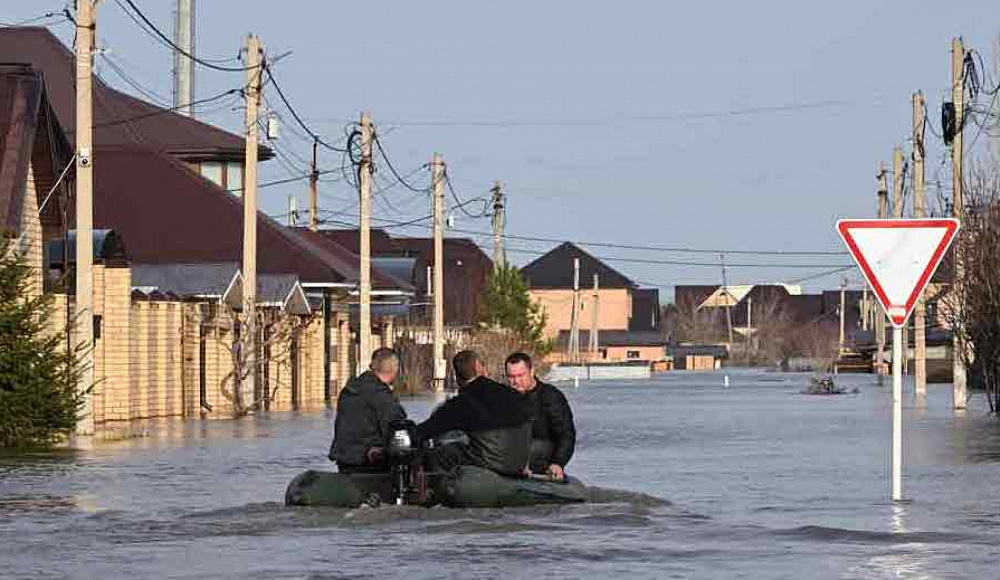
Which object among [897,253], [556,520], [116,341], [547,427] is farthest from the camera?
[116,341]

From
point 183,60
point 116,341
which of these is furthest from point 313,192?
point 116,341

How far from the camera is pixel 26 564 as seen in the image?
16406mm

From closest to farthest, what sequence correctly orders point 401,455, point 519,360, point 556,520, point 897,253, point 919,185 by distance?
point 897,253 < point 556,520 < point 401,455 < point 519,360 < point 919,185

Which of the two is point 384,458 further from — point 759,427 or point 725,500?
point 759,427

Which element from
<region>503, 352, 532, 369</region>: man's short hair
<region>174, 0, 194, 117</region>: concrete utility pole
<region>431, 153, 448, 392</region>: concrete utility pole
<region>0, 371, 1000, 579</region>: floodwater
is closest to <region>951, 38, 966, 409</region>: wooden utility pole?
<region>0, 371, 1000, 579</region>: floodwater

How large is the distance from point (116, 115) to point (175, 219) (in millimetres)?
10113

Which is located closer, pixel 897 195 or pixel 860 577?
pixel 860 577

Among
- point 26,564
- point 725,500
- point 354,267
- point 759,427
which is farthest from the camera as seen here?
point 354,267

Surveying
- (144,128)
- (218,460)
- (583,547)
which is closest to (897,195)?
(144,128)

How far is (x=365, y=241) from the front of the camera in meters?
65.8

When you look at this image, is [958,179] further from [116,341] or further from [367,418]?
[367,418]

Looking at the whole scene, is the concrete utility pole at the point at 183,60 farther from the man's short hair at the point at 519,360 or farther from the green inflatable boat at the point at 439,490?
the green inflatable boat at the point at 439,490

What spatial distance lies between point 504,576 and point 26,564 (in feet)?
11.6

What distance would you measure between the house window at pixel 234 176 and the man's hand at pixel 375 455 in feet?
192
